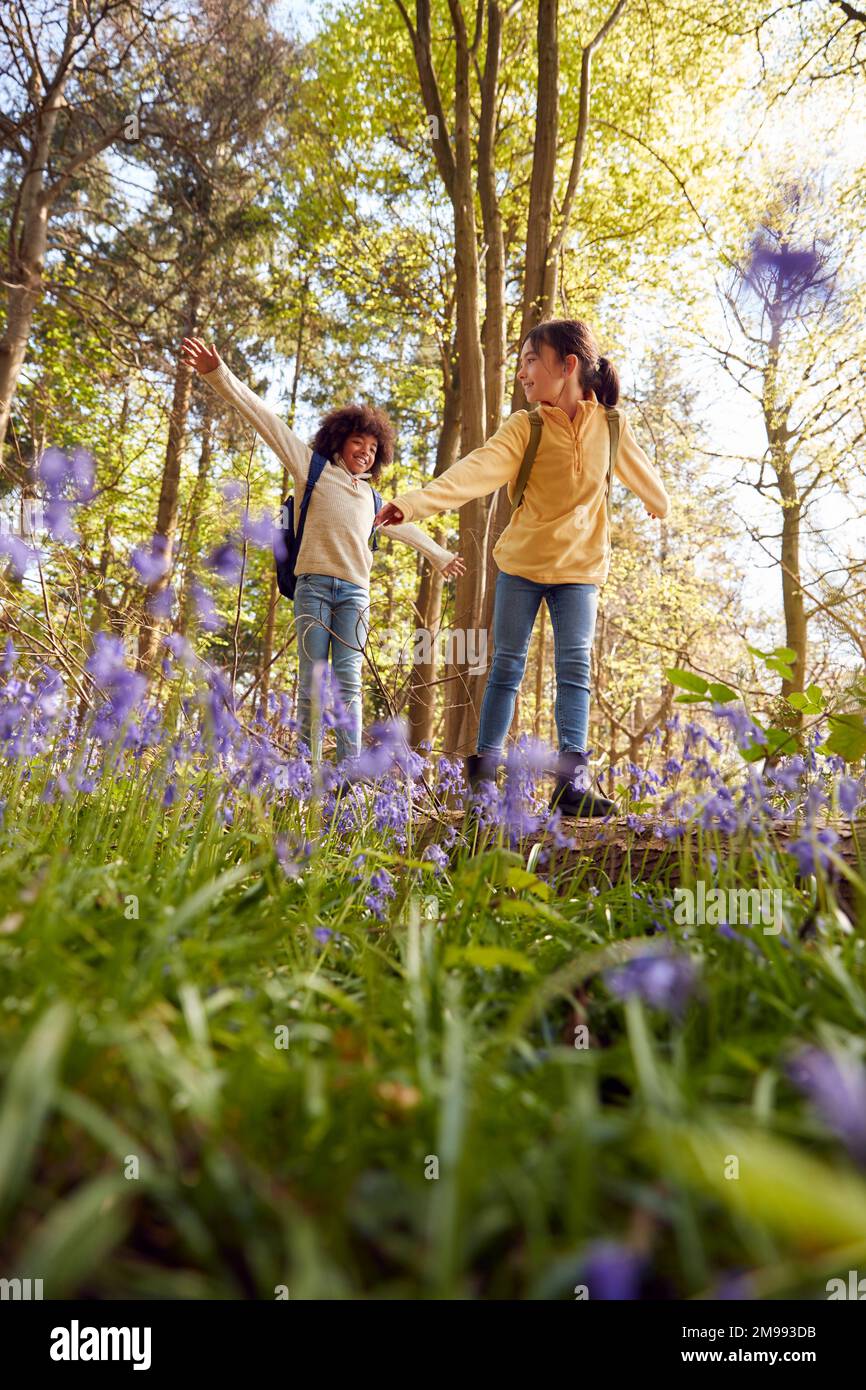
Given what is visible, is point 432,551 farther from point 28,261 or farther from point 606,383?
point 28,261

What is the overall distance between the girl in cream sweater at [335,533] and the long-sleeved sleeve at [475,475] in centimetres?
44

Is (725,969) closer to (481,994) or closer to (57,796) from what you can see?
(481,994)

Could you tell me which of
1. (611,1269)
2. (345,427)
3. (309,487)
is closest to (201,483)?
(345,427)

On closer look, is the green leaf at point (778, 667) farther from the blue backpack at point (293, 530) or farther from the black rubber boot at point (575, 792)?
the blue backpack at point (293, 530)

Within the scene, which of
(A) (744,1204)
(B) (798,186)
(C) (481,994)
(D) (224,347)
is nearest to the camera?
(A) (744,1204)

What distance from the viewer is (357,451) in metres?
4.64

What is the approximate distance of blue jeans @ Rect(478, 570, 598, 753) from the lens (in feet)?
12.4

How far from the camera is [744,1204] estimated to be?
690 millimetres

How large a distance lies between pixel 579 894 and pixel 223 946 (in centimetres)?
167

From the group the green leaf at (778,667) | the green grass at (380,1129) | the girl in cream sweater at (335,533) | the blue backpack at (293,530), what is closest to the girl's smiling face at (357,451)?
the girl in cream sweater at (335,533)

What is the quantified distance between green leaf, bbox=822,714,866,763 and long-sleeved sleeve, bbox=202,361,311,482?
9.41ft

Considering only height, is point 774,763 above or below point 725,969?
above

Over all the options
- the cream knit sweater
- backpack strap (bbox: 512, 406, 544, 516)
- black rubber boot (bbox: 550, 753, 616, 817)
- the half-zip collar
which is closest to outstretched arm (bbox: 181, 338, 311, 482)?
the cream knit sweater
